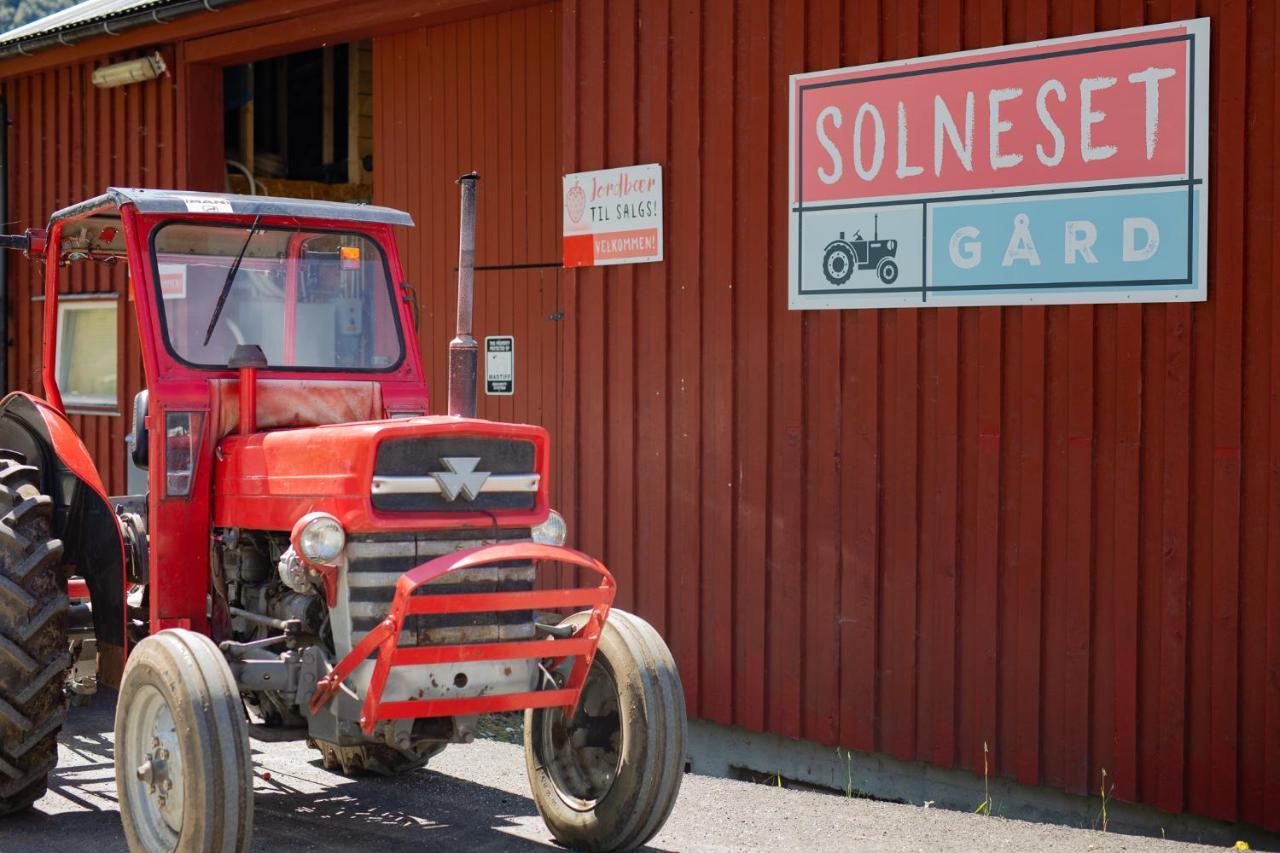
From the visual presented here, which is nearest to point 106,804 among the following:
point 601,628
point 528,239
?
point 601,628

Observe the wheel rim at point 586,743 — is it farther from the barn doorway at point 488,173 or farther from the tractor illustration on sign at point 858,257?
the barn doorway at point 488,173

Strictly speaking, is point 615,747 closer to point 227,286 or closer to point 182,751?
point 182,751

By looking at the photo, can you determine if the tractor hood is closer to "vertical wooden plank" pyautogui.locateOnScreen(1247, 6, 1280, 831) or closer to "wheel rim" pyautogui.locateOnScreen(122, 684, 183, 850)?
"wheel rim" pyautogui.locateOnScreen(122, 684, 183, 850)

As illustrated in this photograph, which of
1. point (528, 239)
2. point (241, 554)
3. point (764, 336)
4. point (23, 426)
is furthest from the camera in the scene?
point (528, 239)

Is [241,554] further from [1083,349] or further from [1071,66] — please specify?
[1071,66]

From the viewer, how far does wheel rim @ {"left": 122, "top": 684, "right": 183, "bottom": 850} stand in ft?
17.4

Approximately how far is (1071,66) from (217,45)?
707 cm

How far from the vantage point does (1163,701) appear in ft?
21.7

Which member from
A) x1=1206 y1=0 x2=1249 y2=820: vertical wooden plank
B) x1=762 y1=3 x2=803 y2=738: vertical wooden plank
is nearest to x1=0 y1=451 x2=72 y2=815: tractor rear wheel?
x1=762 y1=3 x2=803 y2=738: vertical wooden plank

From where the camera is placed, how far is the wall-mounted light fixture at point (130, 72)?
39.6 ft

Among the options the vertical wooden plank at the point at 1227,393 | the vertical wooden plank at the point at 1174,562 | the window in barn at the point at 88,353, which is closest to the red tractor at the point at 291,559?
the vertical wooden plank at the point at 1174,562

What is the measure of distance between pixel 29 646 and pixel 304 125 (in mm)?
9932

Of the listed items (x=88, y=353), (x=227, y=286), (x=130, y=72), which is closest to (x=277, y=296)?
(x=227, y=286)

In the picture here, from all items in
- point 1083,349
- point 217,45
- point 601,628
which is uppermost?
point 217,45
